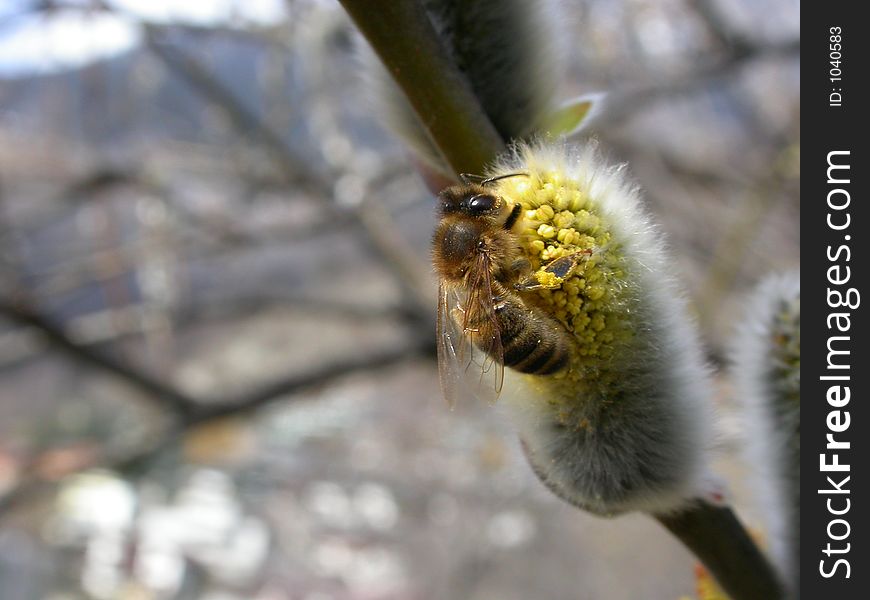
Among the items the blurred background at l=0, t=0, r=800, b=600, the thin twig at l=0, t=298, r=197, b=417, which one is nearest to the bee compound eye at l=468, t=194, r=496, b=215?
the blurred background at l=0, t=0, r=800, b=600

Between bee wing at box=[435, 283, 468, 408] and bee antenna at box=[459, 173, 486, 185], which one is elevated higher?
bee antenna at box=[459, 173, 486, 185]

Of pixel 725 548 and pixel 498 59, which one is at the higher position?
pixel 498 59

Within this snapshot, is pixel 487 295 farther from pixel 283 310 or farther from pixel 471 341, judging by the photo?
pixel 283 310

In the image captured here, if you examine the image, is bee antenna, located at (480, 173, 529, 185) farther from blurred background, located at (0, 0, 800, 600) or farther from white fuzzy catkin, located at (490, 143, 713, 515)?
blurred background, located at (0, 0, 800, 600)

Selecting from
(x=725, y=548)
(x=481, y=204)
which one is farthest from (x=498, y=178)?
(x=725, y=548)

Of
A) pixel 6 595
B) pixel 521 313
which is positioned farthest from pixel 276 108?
pixel 521 313

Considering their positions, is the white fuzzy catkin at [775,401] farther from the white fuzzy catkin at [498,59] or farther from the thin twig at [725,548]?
the white fuzzy catkin at [498,59]

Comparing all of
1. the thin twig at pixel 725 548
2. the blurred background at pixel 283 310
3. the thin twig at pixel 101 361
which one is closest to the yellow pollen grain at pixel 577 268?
the thin twig at pixel 725 548
